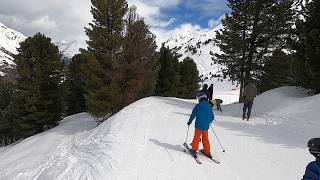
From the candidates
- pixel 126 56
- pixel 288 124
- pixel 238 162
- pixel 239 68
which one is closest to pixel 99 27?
pixel 126 56

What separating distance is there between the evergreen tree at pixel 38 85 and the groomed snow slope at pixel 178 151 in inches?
638

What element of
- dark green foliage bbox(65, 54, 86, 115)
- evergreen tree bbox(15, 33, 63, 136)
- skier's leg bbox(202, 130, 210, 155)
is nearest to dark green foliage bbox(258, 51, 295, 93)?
evergreen tree bbox(15, 33, 63, 136)

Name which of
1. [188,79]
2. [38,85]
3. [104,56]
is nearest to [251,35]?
[104,56]

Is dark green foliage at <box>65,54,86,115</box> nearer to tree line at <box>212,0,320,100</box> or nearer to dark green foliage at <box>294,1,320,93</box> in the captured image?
tree line at <box>212,0,320,100</box>

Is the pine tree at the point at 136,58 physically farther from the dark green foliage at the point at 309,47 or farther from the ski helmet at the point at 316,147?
the ski helmet at the point at 316,147

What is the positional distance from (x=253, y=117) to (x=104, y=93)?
504 inches

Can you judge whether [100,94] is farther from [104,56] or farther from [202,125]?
[202,125]

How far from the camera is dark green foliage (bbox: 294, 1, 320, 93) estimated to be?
68.3 feet

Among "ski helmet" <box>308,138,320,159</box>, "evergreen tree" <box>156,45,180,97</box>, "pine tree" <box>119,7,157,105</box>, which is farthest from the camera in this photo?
"evergreen tree" <box>156,45,180,97</box>

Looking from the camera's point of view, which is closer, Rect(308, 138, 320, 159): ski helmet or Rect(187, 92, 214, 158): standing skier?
Rect(308, 138, 320, 159): ski helmet

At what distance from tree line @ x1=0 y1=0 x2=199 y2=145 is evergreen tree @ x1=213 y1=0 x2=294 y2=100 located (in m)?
7.21

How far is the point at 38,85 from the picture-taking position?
3612 centimetres

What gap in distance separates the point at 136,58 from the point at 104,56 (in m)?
3.02

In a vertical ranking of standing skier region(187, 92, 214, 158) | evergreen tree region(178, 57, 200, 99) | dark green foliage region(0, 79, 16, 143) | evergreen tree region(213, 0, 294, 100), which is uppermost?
evergreen tree region(213, 0, 294, 100)
